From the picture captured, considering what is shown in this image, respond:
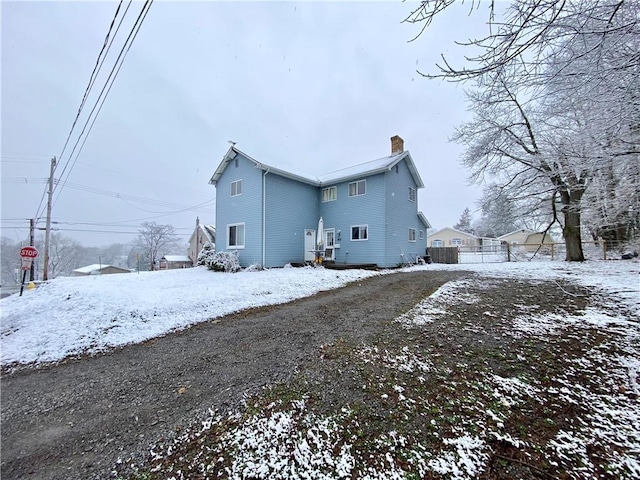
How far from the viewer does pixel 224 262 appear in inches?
480

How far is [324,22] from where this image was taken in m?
7.45

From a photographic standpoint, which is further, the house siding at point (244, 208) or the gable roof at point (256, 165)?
the house siding at point (244, 208)

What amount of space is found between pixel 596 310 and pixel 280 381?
19.7 ft

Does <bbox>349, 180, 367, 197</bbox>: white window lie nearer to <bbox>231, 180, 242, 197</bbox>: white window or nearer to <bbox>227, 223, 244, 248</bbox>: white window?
<bbox>231, 180, 242, 197</bbox>: white window

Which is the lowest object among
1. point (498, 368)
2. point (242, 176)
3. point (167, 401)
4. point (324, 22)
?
point (167, 401)

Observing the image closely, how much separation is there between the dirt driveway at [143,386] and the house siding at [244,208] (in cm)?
769

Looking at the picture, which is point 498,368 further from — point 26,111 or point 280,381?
point 26,111

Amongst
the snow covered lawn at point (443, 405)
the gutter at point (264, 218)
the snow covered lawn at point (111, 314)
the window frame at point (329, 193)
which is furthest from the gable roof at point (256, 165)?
the snow covered lawn at point (443, 405)

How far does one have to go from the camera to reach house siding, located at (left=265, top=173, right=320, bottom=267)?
1273cm

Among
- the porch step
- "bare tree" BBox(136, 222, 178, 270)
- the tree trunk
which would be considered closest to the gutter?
the porch step

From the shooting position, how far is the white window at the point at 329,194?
49.1 feet

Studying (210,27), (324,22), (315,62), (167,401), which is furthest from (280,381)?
(315,62)

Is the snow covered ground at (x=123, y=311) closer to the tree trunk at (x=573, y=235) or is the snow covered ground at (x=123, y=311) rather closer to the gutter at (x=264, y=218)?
the gutter at (x=264, y=218)

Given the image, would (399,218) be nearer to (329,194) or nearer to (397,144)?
(329,194)
